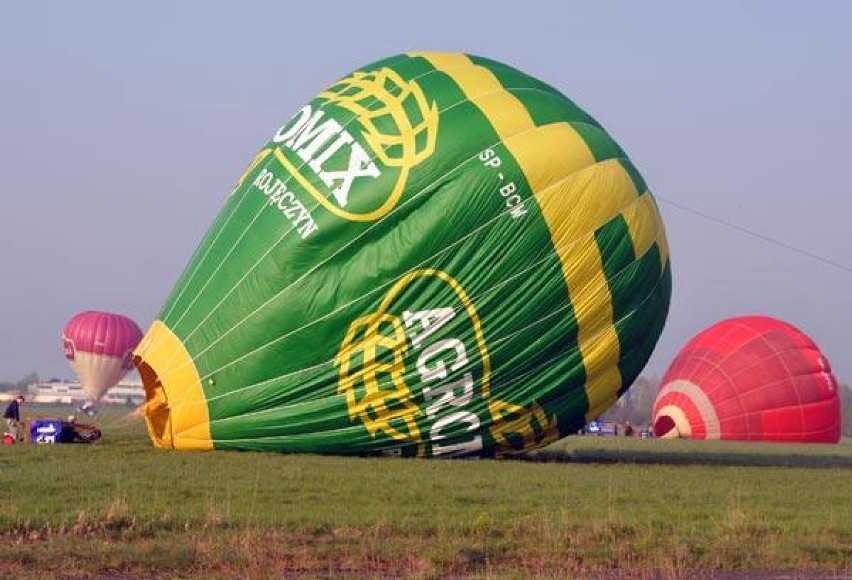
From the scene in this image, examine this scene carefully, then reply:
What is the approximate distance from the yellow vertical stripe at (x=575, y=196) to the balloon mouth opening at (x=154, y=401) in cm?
484

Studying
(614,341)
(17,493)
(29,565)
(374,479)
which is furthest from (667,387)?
(29,565)

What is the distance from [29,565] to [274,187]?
8833mm

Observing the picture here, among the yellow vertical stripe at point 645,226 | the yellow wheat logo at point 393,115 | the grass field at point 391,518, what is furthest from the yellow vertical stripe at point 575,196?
the grass field at point 391,518

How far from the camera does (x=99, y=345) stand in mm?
53125

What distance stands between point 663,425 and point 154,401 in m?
19.2

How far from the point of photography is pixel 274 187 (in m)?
17.2

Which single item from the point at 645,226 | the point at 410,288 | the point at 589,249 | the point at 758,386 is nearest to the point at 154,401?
the point at 410,288

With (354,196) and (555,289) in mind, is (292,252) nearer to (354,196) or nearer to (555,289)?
(354,196)

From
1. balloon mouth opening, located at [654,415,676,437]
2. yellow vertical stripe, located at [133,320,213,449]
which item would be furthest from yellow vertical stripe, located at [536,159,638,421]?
balloon mouth opening, located at [654,415,676,437]

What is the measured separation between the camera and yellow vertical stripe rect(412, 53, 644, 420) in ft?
55.5

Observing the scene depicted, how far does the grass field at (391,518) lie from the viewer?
9359mm

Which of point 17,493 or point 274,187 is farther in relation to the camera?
point 274,187

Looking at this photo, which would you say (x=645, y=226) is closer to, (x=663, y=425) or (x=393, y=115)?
(x=393, y=115)

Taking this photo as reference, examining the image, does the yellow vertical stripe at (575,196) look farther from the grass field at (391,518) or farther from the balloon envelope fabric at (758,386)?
the balloon envelope fabric at (758,386)
